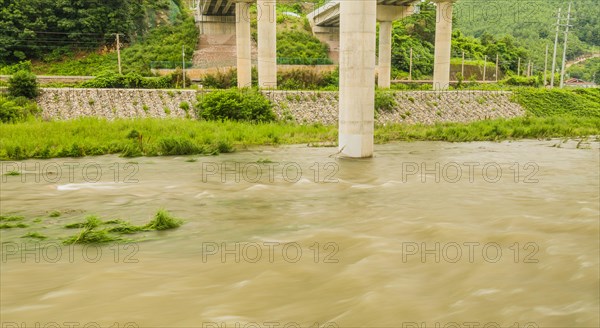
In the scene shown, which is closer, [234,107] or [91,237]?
[91,237]

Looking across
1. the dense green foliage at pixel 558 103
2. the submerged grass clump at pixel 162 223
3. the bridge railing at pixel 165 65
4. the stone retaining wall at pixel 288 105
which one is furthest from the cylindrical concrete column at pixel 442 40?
Result: the submerged grass clump at pixel 162 223

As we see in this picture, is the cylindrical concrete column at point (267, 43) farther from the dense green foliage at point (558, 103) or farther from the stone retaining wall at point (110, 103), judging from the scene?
the dense green foliage at point (558, 103)

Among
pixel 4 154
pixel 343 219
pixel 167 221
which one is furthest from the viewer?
pixel 4 154

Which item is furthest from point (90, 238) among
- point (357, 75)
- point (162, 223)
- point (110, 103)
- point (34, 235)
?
point (110, 103)

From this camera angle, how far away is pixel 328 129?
2823cm

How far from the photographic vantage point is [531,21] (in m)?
113

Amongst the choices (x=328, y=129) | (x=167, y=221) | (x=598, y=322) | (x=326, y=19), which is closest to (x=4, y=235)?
(x=167, y=221)

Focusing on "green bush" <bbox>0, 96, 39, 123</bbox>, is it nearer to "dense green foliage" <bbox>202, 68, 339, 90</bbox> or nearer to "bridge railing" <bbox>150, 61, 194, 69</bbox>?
"dense green foliage" <bbox>202, 68, 339, 90</bbox>

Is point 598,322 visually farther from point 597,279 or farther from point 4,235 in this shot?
point 4,235

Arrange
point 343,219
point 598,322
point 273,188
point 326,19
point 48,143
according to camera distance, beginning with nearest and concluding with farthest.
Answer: point 598,322 < point 343,219 < point 273,188 < point 48,143 < point 326,19

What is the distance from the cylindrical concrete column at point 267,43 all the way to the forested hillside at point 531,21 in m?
79.7

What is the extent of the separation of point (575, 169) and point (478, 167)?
116 inches

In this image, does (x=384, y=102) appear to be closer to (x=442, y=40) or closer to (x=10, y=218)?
(x=442, y=40)

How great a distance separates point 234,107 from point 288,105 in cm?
385
